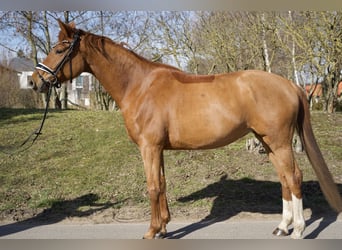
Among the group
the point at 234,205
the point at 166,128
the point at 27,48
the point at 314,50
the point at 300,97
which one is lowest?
the point at 234,205

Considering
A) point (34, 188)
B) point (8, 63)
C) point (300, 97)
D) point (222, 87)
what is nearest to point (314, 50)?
point (300, 97)

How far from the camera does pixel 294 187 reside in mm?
3707

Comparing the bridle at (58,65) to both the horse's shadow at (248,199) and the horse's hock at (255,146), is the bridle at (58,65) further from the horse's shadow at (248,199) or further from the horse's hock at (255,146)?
the horse's hock at (255,146)

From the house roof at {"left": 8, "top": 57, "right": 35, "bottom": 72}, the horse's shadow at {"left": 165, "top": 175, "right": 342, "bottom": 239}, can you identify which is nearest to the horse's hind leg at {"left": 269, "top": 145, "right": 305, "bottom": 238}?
the horse's shadow at {"left": 165, "top": 175, "right": 342, "bottom": 239}

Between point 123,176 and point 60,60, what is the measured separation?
9.93 feet

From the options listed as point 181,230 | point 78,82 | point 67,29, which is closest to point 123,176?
point 181,230

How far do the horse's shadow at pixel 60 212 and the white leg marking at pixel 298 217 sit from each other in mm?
2715

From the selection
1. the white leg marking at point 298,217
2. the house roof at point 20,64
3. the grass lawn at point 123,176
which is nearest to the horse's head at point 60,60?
the grass lawn at point 123,176

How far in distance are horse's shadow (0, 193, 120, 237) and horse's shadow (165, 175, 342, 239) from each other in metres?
1.36

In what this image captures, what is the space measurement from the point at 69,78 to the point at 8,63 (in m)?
17.5

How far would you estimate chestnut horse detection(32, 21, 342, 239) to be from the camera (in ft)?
12.0

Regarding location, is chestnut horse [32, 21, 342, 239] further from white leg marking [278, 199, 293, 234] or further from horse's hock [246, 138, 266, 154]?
horse's hock [246, 138, 266, 154]

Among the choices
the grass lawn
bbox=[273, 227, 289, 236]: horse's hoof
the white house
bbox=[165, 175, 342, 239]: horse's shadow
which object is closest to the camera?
bbox=[273, 227, 289, 236]: horse's hoof

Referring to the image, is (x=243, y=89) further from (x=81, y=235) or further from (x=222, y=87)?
(x=81, y=235)
